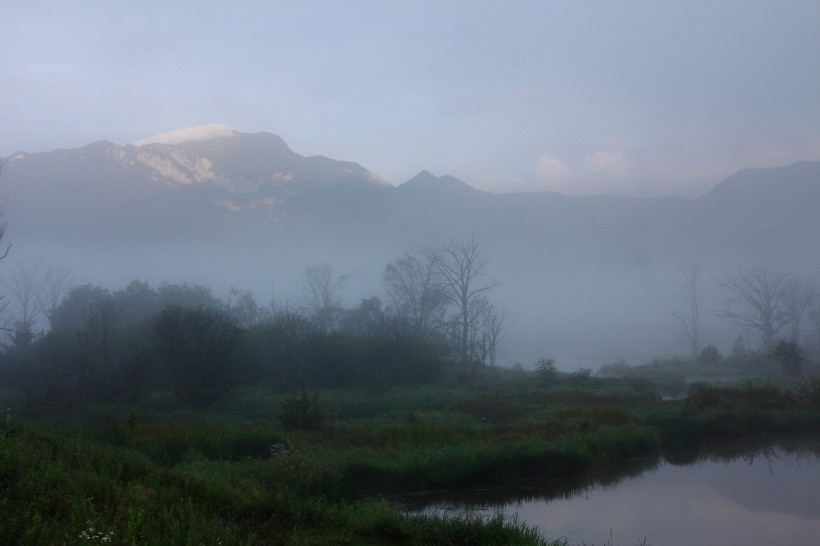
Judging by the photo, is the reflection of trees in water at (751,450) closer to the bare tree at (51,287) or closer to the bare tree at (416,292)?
the bare tree at (416,292)

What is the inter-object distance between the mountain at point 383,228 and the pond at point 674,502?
71116 mm

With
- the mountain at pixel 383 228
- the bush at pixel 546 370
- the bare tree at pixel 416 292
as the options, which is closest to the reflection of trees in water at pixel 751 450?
the bush at pixel 546 370

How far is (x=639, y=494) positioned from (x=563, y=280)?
128989 mm

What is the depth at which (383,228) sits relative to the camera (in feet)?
463

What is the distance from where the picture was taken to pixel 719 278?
113312 mm

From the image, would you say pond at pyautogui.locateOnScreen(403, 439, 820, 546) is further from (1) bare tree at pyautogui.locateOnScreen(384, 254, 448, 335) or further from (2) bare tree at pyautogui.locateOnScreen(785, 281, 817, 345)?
(2) bare tree at pyautogui.locateOnScreen(785, 281, 817, 345)

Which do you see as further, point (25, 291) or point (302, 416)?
point (25, 291)

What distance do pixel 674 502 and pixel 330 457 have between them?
24.4ft

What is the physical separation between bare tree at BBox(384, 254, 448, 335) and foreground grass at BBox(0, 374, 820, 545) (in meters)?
26.9

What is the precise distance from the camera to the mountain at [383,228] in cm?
10906

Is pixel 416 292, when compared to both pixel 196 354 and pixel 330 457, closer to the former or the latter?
pixel 196 354

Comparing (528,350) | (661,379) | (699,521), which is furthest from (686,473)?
(528,350)

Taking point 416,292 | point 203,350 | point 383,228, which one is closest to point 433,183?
point 383,228

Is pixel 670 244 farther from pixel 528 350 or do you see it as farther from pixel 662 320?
pixel 528 350
